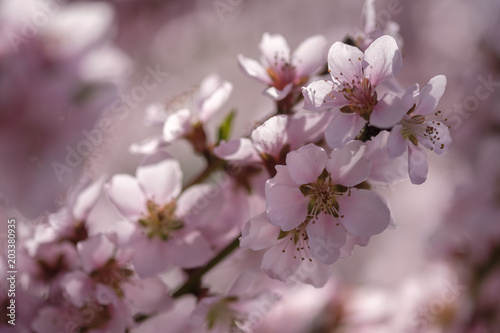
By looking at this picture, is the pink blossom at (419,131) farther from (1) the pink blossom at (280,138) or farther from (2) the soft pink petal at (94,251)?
(2) the soft pink petal at (94,251)

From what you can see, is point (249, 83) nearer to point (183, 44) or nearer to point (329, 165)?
point (183, 44)

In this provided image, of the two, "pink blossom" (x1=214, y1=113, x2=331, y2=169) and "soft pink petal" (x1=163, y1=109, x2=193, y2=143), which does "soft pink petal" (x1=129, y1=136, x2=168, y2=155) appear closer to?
"soft pink petal" (x1=163, y1=109, x2=193, y2=143)

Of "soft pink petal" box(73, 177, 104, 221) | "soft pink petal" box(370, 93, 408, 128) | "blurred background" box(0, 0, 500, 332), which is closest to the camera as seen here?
"soft pink petal" box(370, 93, 408, 128)

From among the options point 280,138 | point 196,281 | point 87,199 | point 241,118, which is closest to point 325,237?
point 280,138

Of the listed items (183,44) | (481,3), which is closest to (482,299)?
(481,3)

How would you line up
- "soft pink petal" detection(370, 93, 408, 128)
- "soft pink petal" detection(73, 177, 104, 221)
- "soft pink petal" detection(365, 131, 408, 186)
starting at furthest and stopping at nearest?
"soft pink petal" detection(73, 177, 104, 221) < "soft pink petal" detection(365, 131, 408, 186) < "soft pink petal" detection(370, 93, 408, 128)

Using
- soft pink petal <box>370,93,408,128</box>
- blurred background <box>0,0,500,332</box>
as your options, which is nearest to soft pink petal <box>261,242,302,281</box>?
soft pink petal <box>370,93,408,128</box>

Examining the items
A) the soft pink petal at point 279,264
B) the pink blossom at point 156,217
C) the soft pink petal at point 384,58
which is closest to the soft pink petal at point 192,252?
the pink blossom at point 156,217
